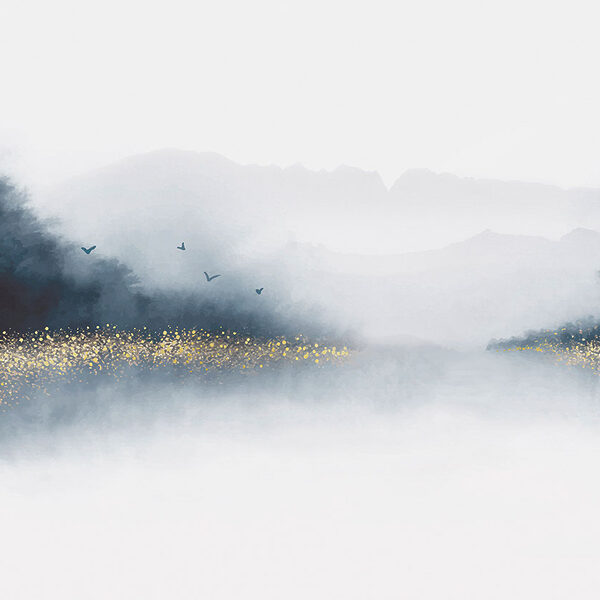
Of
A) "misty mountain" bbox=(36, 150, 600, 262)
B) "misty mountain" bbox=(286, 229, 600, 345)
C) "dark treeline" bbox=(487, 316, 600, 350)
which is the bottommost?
"dark treeline" bbox=(487, 316, 600, 350)

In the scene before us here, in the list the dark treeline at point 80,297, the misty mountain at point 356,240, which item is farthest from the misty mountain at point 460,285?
the dark treeline at point 80,297

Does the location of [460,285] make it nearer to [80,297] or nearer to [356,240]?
[356,240]

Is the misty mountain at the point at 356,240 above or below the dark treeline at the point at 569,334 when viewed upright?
above

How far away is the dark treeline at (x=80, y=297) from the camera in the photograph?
3561 millimetres

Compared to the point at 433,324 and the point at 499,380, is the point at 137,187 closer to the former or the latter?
the point at 433,324

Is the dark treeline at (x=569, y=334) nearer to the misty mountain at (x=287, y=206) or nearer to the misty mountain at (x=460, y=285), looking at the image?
the misty mountain at (x=460, y=285)

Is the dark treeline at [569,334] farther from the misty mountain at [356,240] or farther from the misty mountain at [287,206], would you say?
the misty mountain at [287,206]

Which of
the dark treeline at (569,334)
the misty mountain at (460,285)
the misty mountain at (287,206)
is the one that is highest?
the misty mountain at (287,206)

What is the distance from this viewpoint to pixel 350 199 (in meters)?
3.50

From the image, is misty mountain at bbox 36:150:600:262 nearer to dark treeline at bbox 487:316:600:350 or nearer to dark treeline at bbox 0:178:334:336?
dark treeline at bbox 0:178:334:336

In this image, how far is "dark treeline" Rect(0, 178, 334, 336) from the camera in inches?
140

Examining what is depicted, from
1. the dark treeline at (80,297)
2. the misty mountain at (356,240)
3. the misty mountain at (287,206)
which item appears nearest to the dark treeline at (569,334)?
the misty mountain at (356,240)

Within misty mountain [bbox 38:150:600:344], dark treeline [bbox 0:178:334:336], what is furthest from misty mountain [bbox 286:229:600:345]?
dark treeline [bbox 0:178:334:336]

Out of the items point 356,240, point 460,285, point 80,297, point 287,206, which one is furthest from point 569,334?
point 80,297
